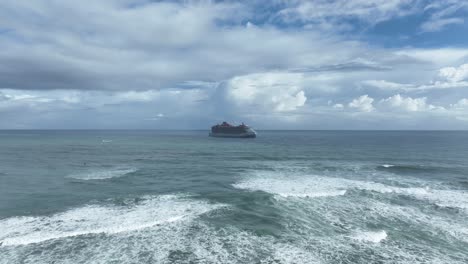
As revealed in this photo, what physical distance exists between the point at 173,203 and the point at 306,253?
1522 cm

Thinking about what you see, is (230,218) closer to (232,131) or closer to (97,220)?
(97,220)

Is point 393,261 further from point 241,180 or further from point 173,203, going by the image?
point 241,180

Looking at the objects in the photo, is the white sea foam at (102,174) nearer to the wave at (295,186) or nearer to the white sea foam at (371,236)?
the wave at (295,186)

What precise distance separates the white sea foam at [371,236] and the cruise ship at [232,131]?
445 ft

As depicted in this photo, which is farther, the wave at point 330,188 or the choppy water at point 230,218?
the wave at point 330,188

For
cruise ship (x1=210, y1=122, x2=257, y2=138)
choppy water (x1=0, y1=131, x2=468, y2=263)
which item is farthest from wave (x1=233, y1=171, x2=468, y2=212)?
cruise ship (x1=210, y1=122, x2=257, y2=138)

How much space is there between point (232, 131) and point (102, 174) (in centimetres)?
12394

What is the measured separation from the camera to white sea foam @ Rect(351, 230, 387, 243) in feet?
69.5

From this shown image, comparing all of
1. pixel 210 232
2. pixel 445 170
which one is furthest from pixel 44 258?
pixel 445 170

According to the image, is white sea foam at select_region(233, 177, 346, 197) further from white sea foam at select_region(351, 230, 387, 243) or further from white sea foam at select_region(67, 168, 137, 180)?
white sea foam at select_region(67, 168, 137, 180)

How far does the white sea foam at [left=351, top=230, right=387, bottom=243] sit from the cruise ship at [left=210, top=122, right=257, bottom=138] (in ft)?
445

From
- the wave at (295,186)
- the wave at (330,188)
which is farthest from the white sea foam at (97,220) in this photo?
the wave at (330,188)

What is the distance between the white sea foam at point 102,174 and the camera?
4197 centimetres

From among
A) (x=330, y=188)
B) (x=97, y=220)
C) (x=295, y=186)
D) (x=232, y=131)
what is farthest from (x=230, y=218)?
(x=232, y=131)
